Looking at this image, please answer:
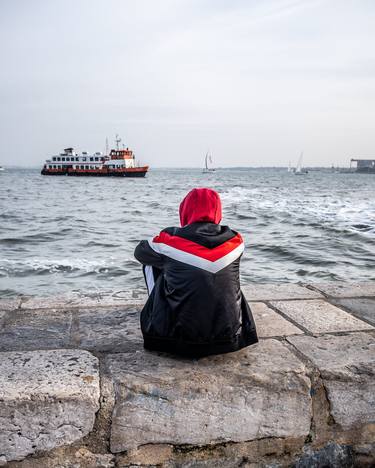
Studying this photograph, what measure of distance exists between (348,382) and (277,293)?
1.54 m

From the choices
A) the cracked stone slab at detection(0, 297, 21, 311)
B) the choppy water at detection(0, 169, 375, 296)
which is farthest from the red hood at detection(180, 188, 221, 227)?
the choppy water at detection(0, 169, 375, 296)

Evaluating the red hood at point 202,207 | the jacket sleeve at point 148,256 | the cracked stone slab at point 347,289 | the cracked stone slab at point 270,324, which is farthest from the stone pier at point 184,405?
the cracked stone slab at point 347,289

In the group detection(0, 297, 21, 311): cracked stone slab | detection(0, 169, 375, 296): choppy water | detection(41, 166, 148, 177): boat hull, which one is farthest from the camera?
detection(41, 166, 148, 177): boat hull

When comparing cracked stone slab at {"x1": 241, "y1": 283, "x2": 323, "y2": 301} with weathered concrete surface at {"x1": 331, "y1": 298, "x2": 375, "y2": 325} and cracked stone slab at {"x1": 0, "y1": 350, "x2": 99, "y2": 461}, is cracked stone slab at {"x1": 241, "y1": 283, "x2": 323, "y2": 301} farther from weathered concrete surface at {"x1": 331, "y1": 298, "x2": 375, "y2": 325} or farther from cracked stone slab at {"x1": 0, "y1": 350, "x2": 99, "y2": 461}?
cracked stone slab at {"x1": 0, "y1": 350, "x2": 99, "y2": 461}

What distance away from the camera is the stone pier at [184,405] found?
188 cm

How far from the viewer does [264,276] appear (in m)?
8.01

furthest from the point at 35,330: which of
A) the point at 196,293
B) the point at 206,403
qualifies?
the point at 206,403

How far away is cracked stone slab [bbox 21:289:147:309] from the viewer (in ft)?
10.8

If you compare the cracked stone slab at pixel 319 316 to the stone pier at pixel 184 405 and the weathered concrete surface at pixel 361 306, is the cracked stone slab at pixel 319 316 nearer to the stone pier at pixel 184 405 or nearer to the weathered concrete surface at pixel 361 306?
the weathered concrete surface at pixel 361 306

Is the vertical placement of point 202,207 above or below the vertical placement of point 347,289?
above

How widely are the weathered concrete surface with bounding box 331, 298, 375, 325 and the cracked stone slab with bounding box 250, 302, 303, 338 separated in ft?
1.86

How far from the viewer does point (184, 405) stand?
197 centimetres

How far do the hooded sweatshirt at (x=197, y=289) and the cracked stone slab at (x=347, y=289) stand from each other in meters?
1.60

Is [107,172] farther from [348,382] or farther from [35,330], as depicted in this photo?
[348,382]
